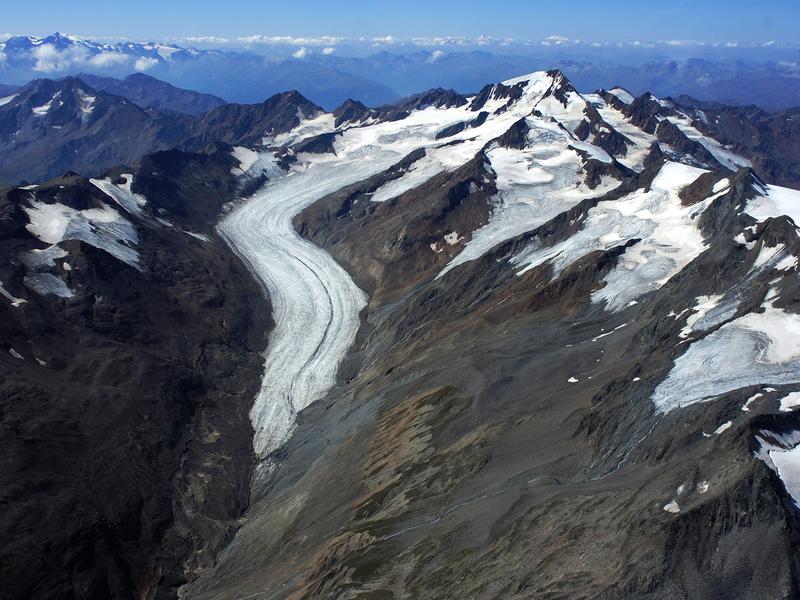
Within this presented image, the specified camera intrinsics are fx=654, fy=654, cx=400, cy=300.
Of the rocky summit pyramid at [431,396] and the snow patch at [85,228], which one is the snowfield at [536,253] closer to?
the rocky summit pyramid at [431,396]

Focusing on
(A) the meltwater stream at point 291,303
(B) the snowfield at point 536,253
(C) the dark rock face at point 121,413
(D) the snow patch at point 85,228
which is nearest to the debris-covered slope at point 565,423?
(B) the snowfield at point 536,253

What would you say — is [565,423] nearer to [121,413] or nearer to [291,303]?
[121,413]

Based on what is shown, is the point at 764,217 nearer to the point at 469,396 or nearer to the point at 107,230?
the point at 469,396

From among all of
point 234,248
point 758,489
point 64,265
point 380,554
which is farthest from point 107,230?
point 758,489

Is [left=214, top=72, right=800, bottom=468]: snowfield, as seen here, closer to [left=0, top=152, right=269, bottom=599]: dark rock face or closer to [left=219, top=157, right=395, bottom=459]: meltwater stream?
[left=219, top=157, right=395, bottom=459]: meltwater stream

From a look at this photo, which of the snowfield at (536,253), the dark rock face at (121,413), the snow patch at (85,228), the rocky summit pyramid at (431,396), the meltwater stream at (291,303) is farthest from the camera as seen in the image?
the snow patch at (85,228)

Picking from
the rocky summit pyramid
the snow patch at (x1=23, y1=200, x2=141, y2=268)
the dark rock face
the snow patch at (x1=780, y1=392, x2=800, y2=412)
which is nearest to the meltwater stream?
the rocky summit pyramid
